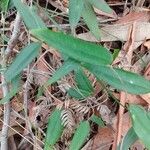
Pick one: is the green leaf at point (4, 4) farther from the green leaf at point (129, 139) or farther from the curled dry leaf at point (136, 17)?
the green leaf at point (129, 139)

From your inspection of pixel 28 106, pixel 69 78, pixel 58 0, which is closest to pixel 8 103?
pixel 28 106

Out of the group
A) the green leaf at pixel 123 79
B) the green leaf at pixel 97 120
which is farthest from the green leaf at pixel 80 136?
the green leaf at pixel 123 79

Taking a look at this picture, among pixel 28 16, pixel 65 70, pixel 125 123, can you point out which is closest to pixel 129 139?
pixel 125 123

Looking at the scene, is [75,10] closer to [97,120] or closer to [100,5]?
[100,5]

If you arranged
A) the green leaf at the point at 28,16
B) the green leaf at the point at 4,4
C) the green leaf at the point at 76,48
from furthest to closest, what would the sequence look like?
the green leaf at the point at 4,4, the green leaf at the point at 28,16, the green leaf at the point at 76,48

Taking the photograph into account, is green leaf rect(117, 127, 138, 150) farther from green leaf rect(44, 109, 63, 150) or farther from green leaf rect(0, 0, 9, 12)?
green leaf rect(0, 0, 9, 12)

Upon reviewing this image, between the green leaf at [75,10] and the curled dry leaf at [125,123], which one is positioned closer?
the green leaf at [75,10]

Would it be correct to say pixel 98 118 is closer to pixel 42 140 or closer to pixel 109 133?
pixel 109 133
